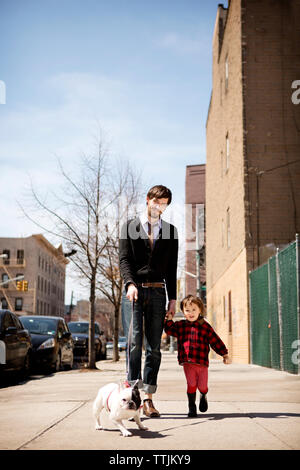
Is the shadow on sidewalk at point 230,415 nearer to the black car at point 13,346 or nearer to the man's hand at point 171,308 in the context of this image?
the man's hand at point 171,308

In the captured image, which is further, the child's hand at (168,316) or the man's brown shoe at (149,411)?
the child's hand at (168,316)

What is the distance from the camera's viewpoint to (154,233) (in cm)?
518

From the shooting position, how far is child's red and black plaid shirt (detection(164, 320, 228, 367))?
5096 mm

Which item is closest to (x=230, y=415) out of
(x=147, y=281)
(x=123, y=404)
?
(x=147, y=281)

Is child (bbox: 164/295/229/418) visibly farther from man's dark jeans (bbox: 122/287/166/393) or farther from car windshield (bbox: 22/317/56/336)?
car windshield (bbox: 22/317/56/336)

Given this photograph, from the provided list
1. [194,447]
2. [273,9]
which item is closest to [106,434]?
[194,447]

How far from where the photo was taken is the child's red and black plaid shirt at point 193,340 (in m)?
5.10

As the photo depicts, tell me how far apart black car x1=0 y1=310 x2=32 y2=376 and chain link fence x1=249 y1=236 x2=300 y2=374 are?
5.36m

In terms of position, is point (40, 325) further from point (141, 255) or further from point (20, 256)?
point (20, 256)

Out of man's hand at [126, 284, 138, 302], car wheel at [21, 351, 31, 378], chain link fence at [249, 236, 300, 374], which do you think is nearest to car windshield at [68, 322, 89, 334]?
chain link fence at [249, 236, 300, 374]

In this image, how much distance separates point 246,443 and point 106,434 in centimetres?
102

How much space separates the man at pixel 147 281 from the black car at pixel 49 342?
908cm

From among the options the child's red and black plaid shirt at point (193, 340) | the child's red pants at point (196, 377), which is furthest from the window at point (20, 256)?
the child's red pants at point (196, 377)
